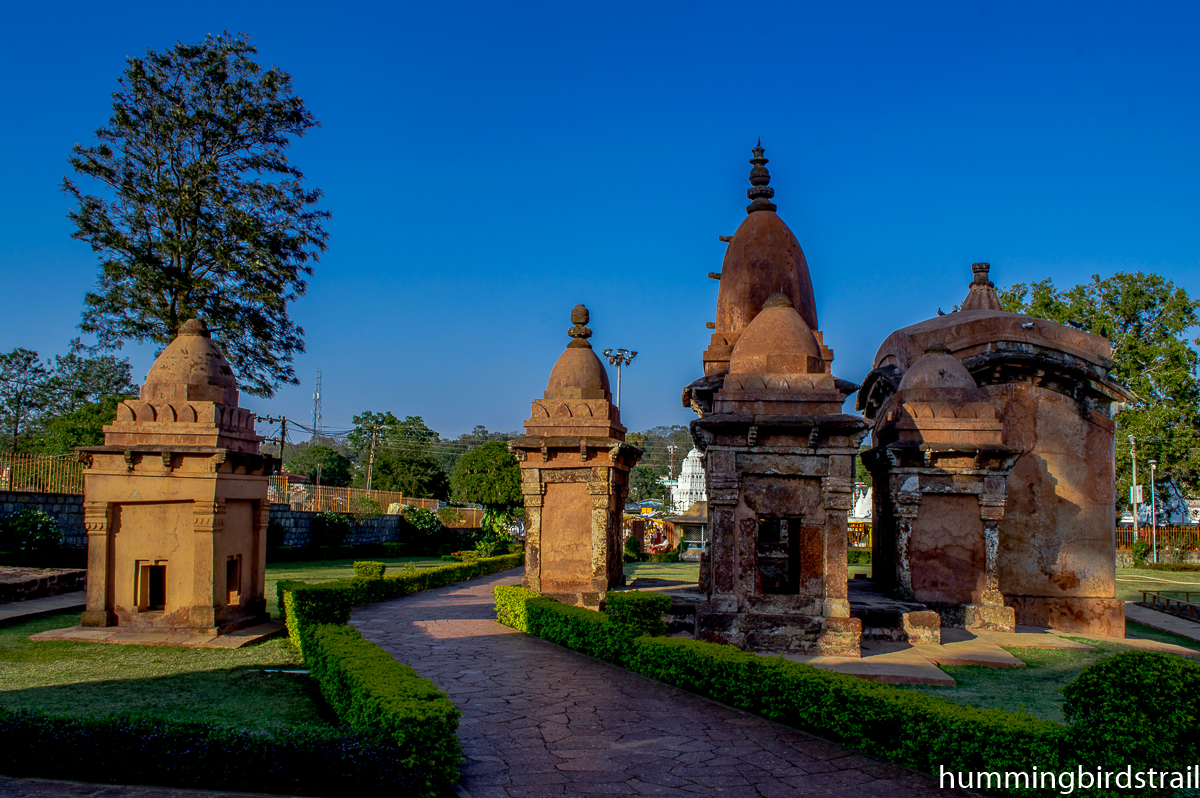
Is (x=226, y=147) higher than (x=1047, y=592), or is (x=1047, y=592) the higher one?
(x=226, y=147)

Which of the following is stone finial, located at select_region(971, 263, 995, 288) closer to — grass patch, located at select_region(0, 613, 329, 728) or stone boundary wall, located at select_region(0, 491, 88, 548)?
grass patch, located at select_region(0, 613, 329, 728)

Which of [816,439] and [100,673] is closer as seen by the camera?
[100,673]

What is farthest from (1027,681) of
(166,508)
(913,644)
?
(166,508)

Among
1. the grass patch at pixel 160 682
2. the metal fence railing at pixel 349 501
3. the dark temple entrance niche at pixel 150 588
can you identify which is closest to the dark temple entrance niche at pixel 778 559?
the grass patch at pixel 160 682

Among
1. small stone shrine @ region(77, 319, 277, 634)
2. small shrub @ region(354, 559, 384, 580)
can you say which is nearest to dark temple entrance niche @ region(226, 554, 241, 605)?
small stone shrine @ region(77, 319, 277, 634)

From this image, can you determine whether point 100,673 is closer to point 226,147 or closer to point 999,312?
point 999,312

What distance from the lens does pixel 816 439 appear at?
10.5 meters

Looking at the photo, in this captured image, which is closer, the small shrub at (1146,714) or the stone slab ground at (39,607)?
the small shrub at (1146,714)

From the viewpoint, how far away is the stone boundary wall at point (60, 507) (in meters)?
17.6

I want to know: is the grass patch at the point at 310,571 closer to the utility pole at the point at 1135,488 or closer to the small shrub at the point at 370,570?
the small shrub at the point at 370,570

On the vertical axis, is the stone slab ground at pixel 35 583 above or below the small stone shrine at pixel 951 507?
below

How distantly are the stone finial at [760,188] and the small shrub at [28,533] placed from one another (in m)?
16.1

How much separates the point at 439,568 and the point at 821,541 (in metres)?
11.7

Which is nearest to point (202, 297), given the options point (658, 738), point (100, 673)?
point (100, 673)
